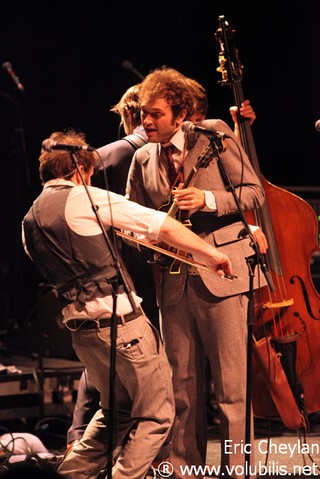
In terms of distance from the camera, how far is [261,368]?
4.44 m

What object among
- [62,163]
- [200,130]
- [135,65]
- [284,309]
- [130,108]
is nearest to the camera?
[200,130]

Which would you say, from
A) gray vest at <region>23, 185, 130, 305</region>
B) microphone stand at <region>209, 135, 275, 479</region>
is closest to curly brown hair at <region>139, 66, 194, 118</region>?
microphone stand at <region>209, 135, 275, 479</region>

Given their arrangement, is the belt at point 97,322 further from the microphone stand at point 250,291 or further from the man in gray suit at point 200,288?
the microphone stand at point 250,291

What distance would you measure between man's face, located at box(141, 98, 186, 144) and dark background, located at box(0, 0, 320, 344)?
11.6 ft

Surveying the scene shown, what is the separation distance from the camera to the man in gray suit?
13.4ft

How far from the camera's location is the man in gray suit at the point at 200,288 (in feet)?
13.4

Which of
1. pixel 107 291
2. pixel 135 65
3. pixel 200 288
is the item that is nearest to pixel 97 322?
pixel 107 291

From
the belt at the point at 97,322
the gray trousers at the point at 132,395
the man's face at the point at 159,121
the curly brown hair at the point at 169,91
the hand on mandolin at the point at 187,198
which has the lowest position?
the gray trousers at the point at 132,395

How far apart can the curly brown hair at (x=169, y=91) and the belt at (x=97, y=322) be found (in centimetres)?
104

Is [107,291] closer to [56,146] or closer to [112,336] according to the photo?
[112,336]

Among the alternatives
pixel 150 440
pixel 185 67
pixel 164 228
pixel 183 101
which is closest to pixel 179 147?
pixel 183 101

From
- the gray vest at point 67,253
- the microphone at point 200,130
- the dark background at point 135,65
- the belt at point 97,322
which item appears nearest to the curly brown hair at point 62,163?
the gray vest at point 67,253

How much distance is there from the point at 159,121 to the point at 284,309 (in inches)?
46.2

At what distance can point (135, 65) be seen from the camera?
7805 millimetres
